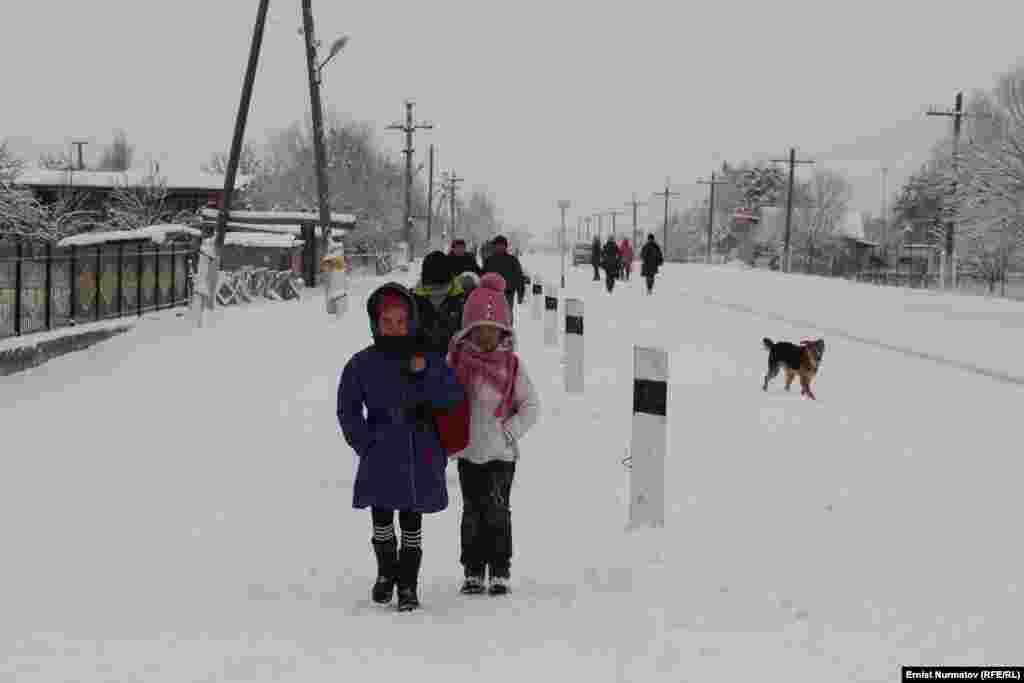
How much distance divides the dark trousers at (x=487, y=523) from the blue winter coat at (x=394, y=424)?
16.9 inches

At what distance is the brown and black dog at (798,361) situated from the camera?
1268 centimetres

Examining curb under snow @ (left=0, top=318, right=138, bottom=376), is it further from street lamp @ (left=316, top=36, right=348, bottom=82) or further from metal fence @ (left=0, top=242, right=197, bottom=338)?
street lamp @ (left=316, top=36, right=348, bottom=82)

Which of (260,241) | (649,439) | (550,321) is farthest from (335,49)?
(649,439)

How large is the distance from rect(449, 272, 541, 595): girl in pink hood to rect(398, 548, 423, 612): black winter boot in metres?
0.34

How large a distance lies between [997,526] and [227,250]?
104 ft

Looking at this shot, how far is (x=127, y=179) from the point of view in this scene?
7369 cm

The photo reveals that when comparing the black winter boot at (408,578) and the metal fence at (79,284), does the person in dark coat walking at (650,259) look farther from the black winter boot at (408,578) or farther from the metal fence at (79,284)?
the black winter boot at (408,578)

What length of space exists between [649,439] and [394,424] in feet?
7.01

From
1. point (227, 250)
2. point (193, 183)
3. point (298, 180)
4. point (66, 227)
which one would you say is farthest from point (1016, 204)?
point (298, 180)

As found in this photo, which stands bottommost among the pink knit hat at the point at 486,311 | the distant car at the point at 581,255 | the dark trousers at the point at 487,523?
the dark trousers at the point at 487,523

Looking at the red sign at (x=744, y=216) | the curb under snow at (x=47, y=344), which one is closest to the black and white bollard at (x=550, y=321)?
the curb under snow at (x=47, y=344)

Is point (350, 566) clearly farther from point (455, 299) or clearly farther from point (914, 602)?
point (455, 299)

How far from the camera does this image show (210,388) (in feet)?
44.9

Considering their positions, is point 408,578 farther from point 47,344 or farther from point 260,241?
point 260,241
